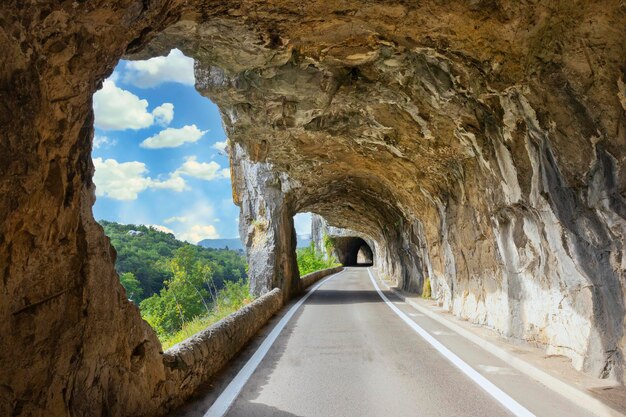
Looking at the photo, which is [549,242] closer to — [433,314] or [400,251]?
[433,314]

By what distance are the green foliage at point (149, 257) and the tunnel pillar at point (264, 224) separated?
30.5 meters

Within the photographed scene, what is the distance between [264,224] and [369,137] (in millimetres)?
8392

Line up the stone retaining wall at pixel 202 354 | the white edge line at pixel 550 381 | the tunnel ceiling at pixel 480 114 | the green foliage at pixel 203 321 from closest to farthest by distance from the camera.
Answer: the white edge line at pixel 550 381
the stone retaining wall at pixel 202 354
the tunnel ceiling at pixel 480 114
the green foliage at pixel 203 321

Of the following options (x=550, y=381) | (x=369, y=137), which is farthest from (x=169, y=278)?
(x=550, y=381)

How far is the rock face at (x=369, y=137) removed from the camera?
3.31m

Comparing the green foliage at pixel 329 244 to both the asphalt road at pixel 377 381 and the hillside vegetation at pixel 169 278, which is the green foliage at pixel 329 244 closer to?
the hillside vegetation at pixel 169 278

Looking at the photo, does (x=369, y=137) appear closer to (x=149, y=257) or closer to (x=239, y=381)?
(x=239, y=381)

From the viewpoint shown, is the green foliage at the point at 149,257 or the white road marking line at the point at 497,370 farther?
the green foliage at the point at 149,257

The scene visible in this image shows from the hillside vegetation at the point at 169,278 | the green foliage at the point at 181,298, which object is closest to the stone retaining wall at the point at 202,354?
the hillside vegetation at the point at 169,278

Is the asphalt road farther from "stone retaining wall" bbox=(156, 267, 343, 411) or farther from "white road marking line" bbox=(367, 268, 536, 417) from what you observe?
"stone retaining wall" bbox=(156, 267, 343, 411)

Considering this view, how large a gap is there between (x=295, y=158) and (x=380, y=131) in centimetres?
528

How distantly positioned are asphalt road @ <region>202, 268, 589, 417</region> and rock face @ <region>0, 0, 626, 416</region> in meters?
1.08

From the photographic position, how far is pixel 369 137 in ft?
42.9

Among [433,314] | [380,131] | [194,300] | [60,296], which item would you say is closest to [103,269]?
[60,296]
